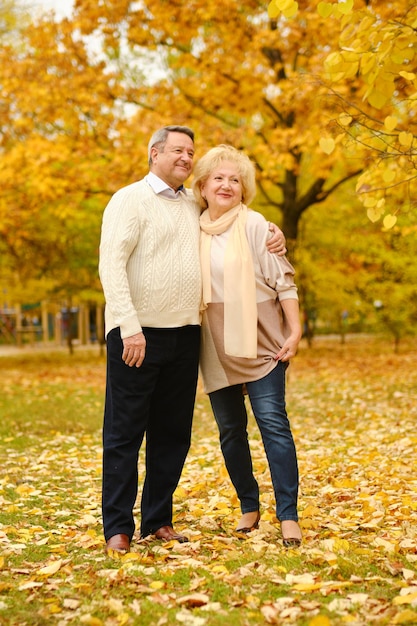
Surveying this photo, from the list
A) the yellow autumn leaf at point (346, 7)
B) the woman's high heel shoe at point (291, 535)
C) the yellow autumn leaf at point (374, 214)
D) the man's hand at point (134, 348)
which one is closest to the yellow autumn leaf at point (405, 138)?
the yellow autumn leaf at point (374, 214)

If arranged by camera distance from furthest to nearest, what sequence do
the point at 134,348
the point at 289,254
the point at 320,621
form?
the point at 289,254 < the point at 134,348 < the point at 320,621

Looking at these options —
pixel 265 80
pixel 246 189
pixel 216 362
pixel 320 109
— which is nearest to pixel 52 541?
pixel 216 362

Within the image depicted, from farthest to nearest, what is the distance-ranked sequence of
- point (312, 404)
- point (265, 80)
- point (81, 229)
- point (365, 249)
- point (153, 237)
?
point (81, 229) → point (365, 249) → point (265, 80) → point (312, 404) → point (153, 237)

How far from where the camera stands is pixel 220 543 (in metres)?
3.84

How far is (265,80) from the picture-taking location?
11562 mm

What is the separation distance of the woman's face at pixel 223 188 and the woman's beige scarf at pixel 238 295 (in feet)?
0.52

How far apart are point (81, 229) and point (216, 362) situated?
14537mm

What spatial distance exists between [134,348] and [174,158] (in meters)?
1.03

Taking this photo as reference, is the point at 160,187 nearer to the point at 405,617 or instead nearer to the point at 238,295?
the point at 238,295

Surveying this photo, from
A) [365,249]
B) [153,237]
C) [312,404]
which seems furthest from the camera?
[365,249]

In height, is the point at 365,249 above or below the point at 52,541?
above

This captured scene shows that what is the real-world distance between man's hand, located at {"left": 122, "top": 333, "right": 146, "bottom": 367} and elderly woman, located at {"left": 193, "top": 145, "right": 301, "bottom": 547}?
459mm

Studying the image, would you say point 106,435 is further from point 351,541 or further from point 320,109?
point 320,109

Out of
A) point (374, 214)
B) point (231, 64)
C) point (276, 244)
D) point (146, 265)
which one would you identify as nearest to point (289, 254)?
point (231, 64)
